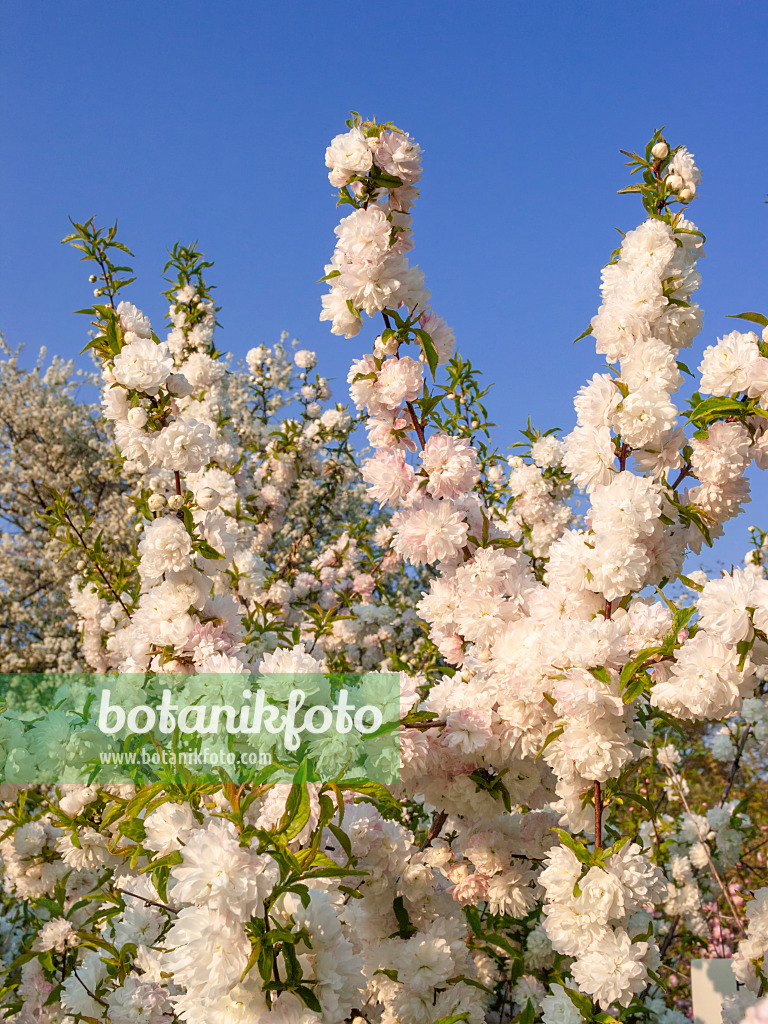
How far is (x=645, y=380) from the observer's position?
76.1 inches

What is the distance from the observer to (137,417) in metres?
2.07

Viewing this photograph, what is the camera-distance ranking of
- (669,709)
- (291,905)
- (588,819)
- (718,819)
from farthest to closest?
(718,819) → (588,819) → (669,709) → (291,905)

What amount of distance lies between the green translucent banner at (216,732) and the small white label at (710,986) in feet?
5.63

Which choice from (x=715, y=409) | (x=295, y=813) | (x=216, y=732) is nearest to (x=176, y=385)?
(x=216, y=732)

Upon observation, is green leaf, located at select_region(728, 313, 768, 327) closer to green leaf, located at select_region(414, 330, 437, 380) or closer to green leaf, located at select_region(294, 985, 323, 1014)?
green leaf, located at select_region(414, 330, 437, 380)

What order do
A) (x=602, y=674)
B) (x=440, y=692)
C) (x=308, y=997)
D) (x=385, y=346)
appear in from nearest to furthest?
(x=308, y=997)
(x=602, y=674)
(x=440, y=692)
(x=385, y=346)

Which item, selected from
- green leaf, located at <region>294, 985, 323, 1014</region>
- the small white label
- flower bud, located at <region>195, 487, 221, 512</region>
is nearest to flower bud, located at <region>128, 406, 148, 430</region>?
flower bud, located at <region>195, 487, 221, 512</region>

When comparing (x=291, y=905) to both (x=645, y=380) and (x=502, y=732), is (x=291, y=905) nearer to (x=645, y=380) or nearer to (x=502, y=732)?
(x=502, y=732)

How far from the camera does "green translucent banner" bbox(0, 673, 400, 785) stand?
1.61 meters

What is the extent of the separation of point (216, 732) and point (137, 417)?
2.91 feet

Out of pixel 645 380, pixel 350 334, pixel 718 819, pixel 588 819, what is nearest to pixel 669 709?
pixel 588 819

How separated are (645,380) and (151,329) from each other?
4.62ft

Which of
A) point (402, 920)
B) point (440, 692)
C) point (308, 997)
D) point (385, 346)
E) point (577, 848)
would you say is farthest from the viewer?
point (385, 346)

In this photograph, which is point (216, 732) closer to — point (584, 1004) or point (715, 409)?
point (584, 1004)
